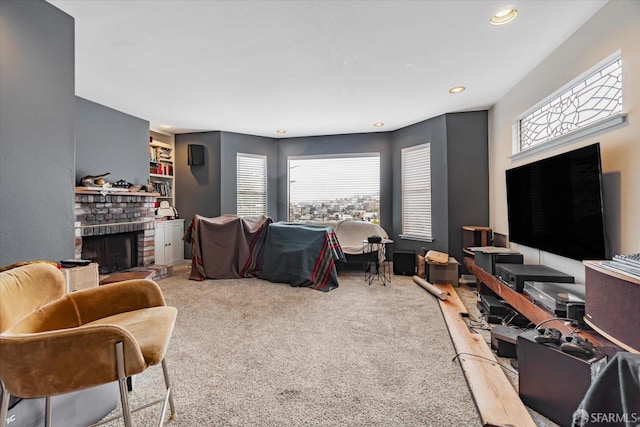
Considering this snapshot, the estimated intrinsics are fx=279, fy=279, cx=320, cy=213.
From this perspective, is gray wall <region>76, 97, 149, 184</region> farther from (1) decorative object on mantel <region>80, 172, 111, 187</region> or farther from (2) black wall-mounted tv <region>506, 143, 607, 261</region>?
(2) black wall-mounted tv <region>506, 143, 607, 261</region>

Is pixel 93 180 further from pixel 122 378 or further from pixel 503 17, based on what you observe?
pixel 503 17

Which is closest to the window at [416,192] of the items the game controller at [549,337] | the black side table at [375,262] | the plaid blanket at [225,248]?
the black side table at [375,262]

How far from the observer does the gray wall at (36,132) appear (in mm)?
1653

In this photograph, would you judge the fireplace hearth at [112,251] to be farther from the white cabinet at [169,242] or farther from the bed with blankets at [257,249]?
the bed with blankets at [257,249]

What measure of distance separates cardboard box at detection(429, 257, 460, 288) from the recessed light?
2685 mm

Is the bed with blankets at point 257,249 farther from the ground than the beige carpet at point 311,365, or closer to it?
farther from the ground

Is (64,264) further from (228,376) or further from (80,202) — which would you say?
(80,202)

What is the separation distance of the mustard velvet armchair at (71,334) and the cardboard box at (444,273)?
3291mm

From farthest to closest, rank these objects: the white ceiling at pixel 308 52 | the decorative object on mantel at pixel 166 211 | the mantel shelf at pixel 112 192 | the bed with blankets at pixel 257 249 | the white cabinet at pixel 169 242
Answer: the decorative object on mantel at pixel 166 211
the white cabinet at pixel 169 242
the bed with blankets at pixel 257 249
the mantel shelf at pixel 112 192
the white ceiling at pixel 308 52

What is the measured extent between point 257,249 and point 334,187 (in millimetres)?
2168

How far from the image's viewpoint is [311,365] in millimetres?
1895

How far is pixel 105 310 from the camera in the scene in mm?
1459

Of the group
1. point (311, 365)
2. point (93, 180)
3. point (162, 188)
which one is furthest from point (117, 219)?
point (311, 365)

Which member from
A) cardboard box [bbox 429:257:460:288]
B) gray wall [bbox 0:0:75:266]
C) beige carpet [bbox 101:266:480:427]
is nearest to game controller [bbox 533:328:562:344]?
beige carpet [bbox 101:266:480:427]
